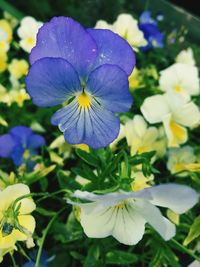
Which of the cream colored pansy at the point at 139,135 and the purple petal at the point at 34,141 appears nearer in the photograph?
the cream colored pansy at the point at 139,135

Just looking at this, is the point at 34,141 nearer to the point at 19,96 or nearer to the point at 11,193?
the point at 19,96

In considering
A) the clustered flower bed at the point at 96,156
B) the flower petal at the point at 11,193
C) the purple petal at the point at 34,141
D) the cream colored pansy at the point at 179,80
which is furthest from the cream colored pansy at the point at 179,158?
the flower petal at the point at 11,193

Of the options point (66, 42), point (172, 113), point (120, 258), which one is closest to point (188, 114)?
point (172, 113)

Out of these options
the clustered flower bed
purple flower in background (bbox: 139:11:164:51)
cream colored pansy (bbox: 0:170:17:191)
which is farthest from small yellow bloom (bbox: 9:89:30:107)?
purple flower in background (bbox: 139:11:164:51)

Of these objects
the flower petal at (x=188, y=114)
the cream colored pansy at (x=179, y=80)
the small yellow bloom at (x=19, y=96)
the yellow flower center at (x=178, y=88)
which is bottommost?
the small yellow bloom at (x=19, y=96)

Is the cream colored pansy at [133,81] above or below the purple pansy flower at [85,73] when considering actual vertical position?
below

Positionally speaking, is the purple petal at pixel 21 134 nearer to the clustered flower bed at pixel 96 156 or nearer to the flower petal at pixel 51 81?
the clustered flower bed at pixel 96 156

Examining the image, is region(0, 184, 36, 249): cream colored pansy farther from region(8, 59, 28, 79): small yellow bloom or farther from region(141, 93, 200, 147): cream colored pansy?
region(8, 59, 28, 79): small yellow bloom
